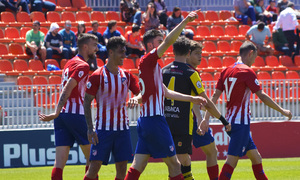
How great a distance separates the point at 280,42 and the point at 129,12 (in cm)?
550

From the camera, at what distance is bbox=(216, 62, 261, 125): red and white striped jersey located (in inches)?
322

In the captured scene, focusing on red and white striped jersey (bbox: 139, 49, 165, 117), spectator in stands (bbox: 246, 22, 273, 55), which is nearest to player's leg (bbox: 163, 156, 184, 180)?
red and white striped jersey (bbox: 139, 49, 165, 117)

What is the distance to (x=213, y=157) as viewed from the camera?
347 inches

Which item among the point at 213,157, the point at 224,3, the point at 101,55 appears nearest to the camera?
the point at 213,157

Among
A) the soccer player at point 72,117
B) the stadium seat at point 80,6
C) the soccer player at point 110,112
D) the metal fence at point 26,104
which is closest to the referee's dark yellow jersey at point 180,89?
the soccer player at point 110,112

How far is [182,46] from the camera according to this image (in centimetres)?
757

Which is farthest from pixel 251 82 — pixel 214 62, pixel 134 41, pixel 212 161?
pixel 214 62

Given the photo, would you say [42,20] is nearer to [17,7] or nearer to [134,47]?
Result: [17,7]

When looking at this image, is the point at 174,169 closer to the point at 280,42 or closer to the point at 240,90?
the point at 240,90

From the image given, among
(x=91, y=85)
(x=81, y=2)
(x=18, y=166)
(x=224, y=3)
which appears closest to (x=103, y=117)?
(x=91, y=85)

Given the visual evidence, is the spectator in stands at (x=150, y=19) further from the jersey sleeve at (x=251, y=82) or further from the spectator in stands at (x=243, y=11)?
the jersey sleeve at (x=251, y=82)

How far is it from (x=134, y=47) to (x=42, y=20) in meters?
3.71

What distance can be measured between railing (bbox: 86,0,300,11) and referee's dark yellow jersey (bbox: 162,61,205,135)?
15212mm

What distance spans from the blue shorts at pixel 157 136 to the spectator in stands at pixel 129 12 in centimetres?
1368
